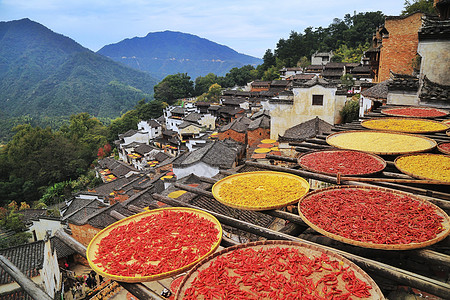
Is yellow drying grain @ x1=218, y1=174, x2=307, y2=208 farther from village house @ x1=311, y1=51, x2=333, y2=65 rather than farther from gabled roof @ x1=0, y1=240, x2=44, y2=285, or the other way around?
village house @ x1=311, y1=51, x2=333, y2=65

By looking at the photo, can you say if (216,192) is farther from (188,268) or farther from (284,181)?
(188,268)

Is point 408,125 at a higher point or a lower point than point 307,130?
higher

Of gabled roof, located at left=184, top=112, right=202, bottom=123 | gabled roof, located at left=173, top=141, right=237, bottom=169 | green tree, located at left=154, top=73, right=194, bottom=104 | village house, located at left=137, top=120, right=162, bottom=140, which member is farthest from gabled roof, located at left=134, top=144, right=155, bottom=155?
green tree, located at left=154, top=73, right=194, bottom=104

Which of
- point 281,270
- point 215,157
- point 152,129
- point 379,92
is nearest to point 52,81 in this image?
point 152,129

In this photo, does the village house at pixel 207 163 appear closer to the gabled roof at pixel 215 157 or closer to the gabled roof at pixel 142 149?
the gabled roof at pixel 215 157

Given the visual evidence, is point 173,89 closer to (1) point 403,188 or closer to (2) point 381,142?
(2) point 381,142

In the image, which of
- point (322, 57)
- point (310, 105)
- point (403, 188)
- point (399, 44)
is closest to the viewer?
point (403, 188)

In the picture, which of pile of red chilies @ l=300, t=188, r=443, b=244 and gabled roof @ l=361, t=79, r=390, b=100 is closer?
pile of red chilies @ l=300, t=188, r=443, b=244
